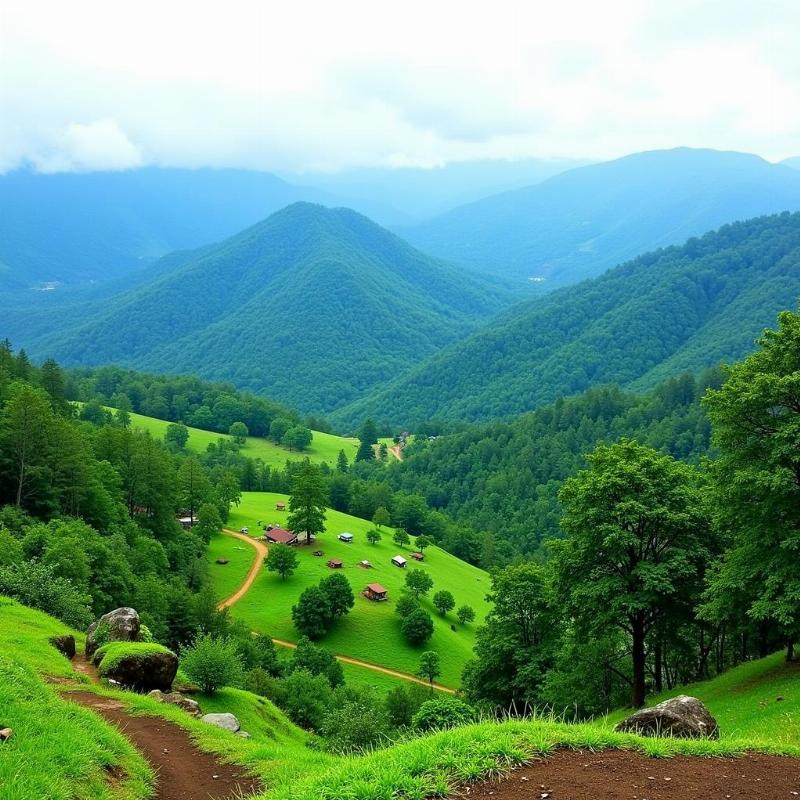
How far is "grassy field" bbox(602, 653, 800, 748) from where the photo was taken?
50.1ft

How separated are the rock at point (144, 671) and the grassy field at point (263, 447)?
12173 centimetres

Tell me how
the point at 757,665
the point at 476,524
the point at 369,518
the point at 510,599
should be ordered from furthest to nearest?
the point at 476,524
the point at 369,518
the point at 510,599
the point at 757,665

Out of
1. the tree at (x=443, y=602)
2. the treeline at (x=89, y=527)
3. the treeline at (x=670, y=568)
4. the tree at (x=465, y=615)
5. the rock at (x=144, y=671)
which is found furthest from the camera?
the tree at (x=465, y=615)

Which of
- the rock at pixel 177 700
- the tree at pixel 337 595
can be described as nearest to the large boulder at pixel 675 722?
the rock at pixel 177 700

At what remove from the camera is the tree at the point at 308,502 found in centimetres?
7644

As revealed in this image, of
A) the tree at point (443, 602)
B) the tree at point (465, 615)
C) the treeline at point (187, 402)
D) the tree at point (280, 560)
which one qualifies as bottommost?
the tree at point (465, 615)

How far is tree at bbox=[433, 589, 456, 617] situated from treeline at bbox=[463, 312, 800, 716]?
38652 mm

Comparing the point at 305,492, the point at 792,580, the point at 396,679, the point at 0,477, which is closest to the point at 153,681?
the point at 792,580

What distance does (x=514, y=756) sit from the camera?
9609 mm

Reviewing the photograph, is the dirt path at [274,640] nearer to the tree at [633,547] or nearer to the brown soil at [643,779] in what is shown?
the tree at [633,547]

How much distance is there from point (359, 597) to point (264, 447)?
314ft

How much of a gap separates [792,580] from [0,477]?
49.3m

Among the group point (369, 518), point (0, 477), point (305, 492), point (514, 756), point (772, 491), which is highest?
point (772, 491)

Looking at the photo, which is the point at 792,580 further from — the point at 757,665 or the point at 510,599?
the point at 510,599
